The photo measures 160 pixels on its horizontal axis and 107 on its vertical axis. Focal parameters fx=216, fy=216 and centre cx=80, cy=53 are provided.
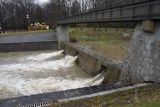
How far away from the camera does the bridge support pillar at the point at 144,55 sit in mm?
8320

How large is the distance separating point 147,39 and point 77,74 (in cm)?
803

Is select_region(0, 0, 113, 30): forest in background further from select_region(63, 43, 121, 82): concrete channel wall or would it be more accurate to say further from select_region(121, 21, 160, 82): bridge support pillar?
select_region(121, 21, 160, 82): bridge support pillar

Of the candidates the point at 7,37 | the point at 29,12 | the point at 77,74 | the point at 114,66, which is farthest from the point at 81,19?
the point at 29,12

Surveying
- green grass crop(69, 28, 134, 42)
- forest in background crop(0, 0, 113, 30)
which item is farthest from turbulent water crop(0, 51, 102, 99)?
forest in background crop(0, 0, 113, 30)

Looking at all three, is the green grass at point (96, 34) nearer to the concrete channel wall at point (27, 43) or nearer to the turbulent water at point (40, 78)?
the concrete channel wall at point (27, 43)

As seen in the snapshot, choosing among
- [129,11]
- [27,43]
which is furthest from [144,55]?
[27,43]

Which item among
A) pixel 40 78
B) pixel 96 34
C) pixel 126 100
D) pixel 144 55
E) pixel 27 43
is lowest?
pixel 40 78

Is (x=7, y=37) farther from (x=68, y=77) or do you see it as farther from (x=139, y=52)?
(x=139, y=52)

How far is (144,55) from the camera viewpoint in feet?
29.7

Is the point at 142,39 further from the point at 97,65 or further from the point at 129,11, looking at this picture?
the point at 97,65

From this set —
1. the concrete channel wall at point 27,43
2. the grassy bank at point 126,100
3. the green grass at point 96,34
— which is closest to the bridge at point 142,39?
the grassy bank at point 126,100

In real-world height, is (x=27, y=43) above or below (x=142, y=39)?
below

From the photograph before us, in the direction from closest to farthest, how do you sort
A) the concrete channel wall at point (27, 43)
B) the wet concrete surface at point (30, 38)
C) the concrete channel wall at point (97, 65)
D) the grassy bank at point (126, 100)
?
the grassy bank at point (126, 100), the concrete channel wall at point (97, 65), the concrete channel wall at point (27, 43), the wet concrete surface at point (30, 38)

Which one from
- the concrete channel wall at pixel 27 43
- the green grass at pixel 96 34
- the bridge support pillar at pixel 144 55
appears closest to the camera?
the bridge support pillar at pixel 144 55
